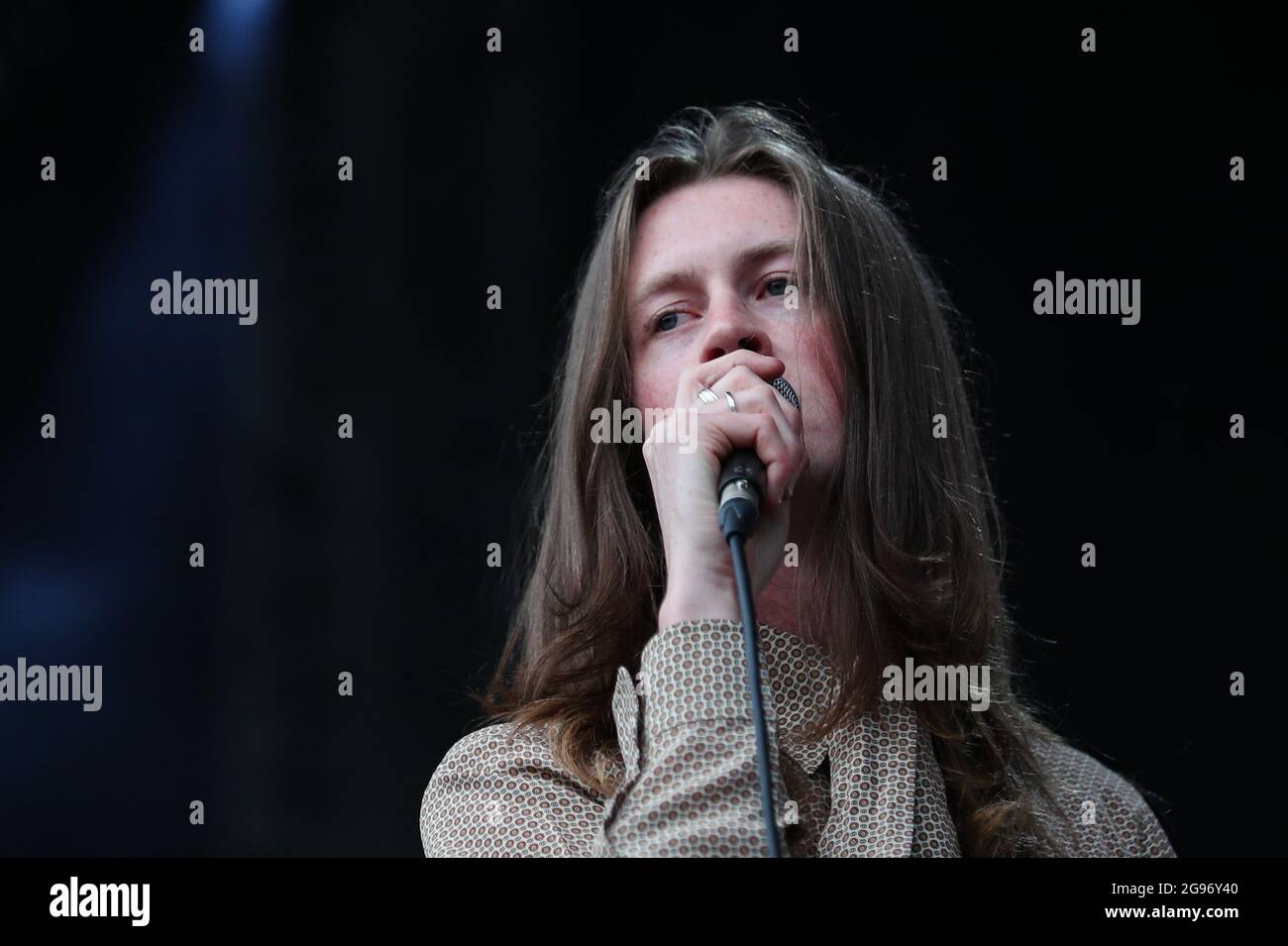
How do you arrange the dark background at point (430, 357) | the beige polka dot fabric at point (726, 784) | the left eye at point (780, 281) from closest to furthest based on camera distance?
the beige polka dot fabric at point (726, 784), the left eye at point (780, 281), the dark background at point (430, 357)

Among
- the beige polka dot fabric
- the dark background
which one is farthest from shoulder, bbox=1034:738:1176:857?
the dark background

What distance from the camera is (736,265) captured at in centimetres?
172

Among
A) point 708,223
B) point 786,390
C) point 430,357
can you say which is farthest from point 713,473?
point 430,357

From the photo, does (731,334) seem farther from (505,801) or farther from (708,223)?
(505,801)

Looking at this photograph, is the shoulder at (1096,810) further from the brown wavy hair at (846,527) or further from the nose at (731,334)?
the nose at (731,334)

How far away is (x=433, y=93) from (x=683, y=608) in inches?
48.1

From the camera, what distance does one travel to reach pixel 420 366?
2213mm

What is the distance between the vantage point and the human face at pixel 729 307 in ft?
5.53

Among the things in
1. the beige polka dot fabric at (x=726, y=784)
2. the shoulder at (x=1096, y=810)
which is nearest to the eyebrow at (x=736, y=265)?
the beige polka dot fabric at (x=726, y=784)

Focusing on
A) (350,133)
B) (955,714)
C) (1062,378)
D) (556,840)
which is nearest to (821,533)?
(955,714)

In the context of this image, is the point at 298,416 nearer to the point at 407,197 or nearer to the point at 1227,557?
the point at 407,197

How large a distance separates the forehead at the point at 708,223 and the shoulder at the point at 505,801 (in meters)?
0.67

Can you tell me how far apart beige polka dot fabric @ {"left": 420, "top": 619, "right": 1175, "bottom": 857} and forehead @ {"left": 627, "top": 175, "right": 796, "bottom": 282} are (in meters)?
0.52

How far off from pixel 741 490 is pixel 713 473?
0.21 ft
